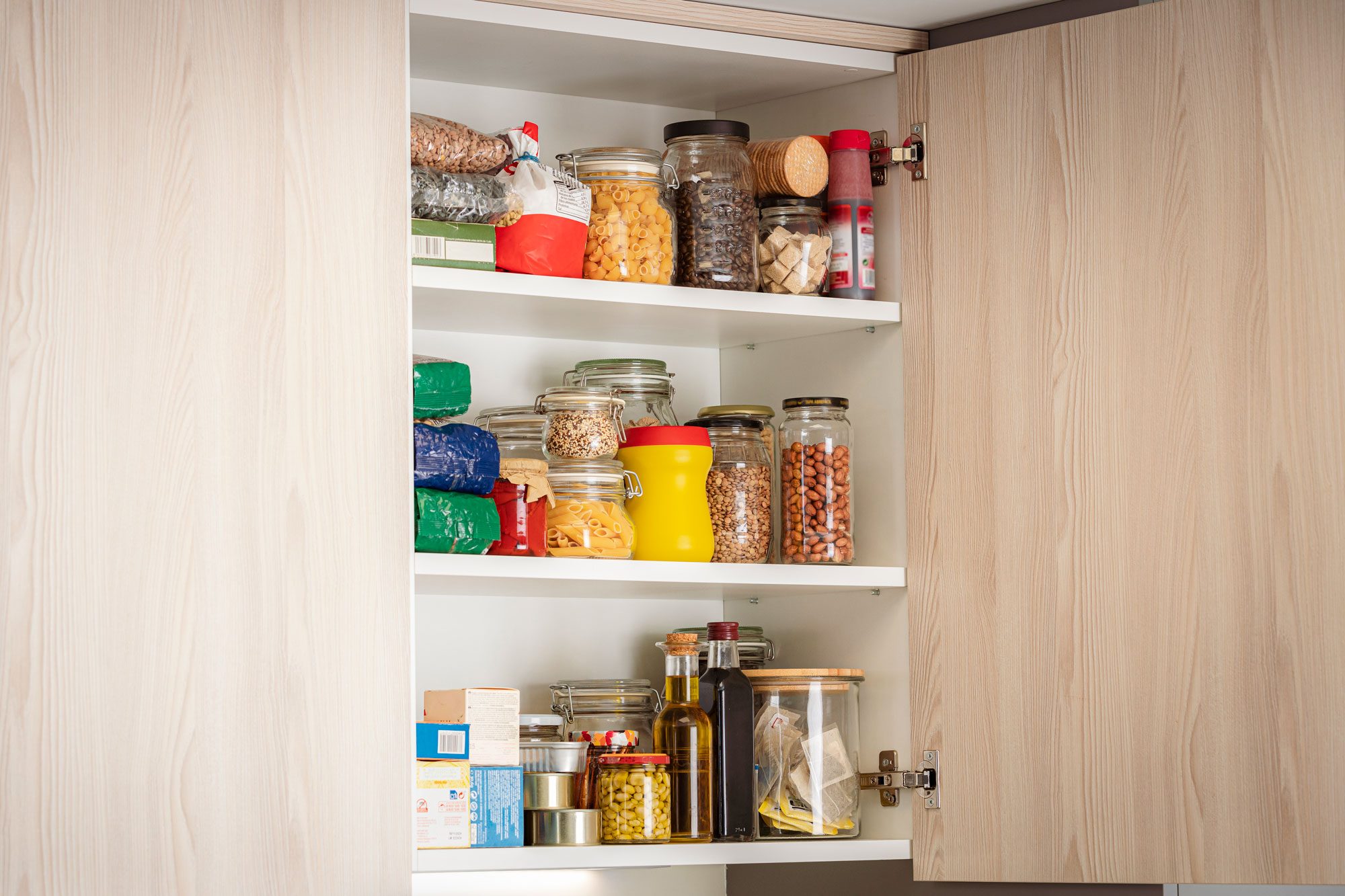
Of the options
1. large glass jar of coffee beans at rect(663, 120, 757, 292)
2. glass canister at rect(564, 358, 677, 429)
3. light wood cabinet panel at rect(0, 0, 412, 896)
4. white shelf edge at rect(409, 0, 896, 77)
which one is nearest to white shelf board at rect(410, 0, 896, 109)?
white shelf edge at rect(409, 0, 896, 77)

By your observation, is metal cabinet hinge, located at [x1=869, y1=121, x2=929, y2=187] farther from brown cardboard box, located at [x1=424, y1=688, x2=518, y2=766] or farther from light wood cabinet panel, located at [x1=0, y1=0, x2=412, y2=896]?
brown cardboard box, located at [x1=424, y1=688, x2=518, y2=766]

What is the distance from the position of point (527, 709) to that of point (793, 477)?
490 mm

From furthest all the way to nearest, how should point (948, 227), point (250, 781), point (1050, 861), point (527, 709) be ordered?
point (527, 709), point (948, 227), point (1050, 861), point (250, 781)

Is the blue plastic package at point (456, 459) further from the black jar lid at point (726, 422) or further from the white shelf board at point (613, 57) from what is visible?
the white shelf board at point (613, 57)

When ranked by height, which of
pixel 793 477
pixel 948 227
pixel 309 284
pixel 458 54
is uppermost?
pixel 458 54

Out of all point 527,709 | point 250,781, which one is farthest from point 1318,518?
point 250,781

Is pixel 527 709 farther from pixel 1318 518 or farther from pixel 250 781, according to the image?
pixel 1318 518

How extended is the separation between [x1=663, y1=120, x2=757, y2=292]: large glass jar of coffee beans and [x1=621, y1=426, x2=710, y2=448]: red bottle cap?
0.19 m

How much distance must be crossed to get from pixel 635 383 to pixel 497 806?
59 cm

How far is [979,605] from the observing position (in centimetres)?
178

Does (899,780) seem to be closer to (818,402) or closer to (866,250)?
(818,402)

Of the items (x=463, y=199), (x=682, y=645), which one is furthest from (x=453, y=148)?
(x=682, y=645)

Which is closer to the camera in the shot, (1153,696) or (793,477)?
(1153,696)

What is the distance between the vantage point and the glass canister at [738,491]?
1865mm
